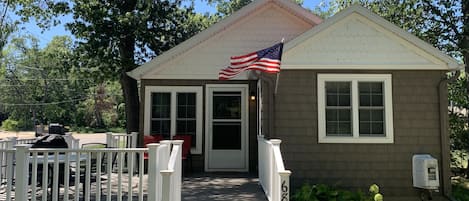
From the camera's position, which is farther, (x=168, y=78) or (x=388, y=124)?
(x=168, y=78)

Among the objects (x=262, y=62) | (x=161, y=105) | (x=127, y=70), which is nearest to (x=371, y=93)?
(x=262, y=62)

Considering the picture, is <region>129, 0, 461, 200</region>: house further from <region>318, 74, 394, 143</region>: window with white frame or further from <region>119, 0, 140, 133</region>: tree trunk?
<region>119, 0, 140, 133</region>: tree trunk

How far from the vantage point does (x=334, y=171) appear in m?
7.16

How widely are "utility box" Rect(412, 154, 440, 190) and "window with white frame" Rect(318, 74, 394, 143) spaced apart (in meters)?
0.78

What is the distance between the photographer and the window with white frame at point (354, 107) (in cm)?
718

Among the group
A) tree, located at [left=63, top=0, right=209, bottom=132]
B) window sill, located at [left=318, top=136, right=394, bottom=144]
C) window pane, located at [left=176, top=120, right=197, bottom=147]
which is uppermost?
tree, located at [left=63, top=0, right=209, bottom=132]

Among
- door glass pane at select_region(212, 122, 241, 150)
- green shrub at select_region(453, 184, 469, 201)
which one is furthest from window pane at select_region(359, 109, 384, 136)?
door glass pane at select_region(212, 122, 241, 150)

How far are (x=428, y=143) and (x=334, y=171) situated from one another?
186cm

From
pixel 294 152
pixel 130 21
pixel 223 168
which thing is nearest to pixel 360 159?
pixel 294 152

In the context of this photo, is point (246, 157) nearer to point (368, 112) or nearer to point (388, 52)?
point (368, 112)

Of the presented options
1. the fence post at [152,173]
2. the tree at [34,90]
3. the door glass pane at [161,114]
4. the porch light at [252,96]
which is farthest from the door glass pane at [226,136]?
the tree at [34,90]

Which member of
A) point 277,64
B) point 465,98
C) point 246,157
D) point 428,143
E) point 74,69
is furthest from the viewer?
point 74,69

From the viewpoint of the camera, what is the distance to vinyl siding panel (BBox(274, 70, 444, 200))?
23.4ft

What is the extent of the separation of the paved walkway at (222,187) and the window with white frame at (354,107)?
65.5 inches
